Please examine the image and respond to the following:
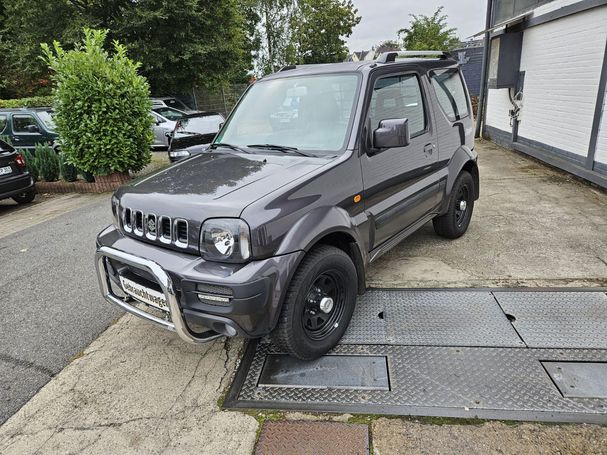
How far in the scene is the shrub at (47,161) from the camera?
9.27m

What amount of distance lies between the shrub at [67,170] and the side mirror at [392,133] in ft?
26.2

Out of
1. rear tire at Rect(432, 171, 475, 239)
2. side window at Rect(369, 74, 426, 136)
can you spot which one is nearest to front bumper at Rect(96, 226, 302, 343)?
side window at Rect(369, 74, 426, 136)

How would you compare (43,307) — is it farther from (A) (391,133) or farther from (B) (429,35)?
(B) (429,35)

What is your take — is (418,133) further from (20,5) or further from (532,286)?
(20,5)

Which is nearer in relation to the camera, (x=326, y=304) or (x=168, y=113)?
(x=326, y=304)

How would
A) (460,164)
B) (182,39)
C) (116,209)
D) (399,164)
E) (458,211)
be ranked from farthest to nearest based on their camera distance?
1. (182,39)
2. (458,211)
3. (460,164)
4. (399,164)
5. (116,209)

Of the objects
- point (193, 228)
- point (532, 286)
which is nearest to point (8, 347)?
point (193, 228)

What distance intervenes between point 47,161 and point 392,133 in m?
8.97

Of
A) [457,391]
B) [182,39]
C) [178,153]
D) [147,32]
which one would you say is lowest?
[457,391]

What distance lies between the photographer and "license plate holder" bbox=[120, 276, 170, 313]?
2.53 metres

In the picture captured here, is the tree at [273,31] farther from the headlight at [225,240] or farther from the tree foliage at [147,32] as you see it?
the headlight at [225,240]

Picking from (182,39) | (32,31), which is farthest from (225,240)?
(32,31)

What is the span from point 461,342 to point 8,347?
354 cm

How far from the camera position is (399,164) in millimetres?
3535
